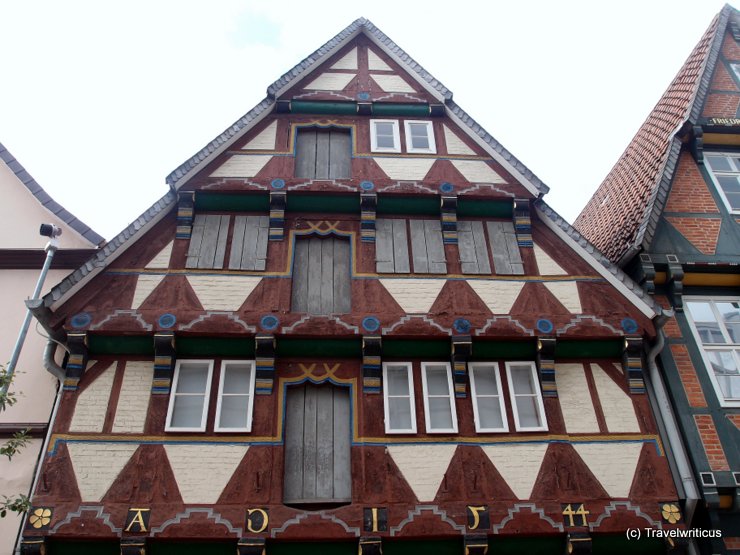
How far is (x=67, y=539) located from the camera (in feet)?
28.3

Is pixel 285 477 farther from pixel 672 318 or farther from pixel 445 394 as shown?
pixel 672 318

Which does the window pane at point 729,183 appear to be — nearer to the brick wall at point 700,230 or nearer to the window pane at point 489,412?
the brick wall at point 700,230

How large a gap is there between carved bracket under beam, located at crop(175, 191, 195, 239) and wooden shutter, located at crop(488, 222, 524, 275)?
5.29 m

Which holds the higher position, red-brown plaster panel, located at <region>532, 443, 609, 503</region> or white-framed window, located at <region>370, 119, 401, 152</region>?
white-framed window, located at <region>370, 119, 401, 152</region>

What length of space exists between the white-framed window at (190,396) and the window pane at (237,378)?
26 cm

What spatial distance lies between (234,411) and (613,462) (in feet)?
18.2

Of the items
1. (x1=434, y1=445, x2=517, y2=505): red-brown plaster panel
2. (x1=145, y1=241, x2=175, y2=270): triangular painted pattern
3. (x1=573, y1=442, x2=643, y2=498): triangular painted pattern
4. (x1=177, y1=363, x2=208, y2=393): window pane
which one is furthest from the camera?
(x1=145, y1=241, x2=175, y2=270): triangular painted pattern

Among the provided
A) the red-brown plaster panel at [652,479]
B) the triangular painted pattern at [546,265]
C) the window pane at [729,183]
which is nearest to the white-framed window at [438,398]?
the triangular painted pattern at [546,265]

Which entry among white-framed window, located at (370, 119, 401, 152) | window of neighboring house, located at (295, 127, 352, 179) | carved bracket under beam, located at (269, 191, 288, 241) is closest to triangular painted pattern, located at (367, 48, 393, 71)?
white-framed window, located at (370, 119, 401, 152)

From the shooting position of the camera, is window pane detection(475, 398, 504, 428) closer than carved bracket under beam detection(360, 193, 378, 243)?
Yes

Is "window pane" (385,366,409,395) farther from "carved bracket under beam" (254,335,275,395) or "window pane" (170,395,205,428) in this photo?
"window pane" (170,395,205,428)

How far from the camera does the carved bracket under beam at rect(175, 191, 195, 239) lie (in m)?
11.5

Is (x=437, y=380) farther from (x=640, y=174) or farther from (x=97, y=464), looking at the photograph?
(x=640, y=174)

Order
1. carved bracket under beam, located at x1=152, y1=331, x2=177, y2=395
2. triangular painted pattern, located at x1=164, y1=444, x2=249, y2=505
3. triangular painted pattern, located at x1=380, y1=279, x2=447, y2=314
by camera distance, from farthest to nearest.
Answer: triangular painted pattern, located at x1=380, y1=279, x2=447, y2=314
carved bracket under beam, located at x1=152, y1=331, x2=177, y2=395
triangular painted pattern, located at x1=164, y1=444, x2=249, y2=505
